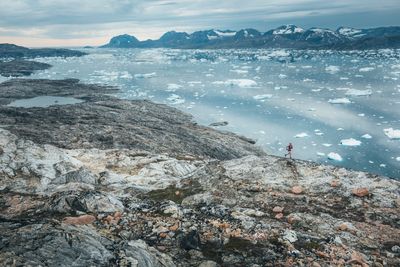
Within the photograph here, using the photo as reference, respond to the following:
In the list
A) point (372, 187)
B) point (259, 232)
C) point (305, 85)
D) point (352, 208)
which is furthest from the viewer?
point (305, 85)

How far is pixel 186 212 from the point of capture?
548 inches

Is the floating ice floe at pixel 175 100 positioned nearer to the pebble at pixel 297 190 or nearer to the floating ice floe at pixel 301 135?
the floating ice floe at pixel 301 135

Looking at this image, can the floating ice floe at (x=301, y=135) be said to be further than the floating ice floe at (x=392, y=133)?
Yes

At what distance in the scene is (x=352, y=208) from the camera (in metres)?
15.1

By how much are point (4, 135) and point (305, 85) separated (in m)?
93.0

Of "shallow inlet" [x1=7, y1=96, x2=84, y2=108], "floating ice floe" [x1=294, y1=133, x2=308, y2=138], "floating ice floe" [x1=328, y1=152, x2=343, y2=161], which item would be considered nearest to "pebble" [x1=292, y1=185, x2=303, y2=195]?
"floating ice floe" [x1=328, y1=152, x2=343, y2=161]

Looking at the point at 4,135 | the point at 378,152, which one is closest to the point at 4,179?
the point at 4,135

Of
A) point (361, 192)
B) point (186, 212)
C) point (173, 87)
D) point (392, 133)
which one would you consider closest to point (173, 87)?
point (173, 87)

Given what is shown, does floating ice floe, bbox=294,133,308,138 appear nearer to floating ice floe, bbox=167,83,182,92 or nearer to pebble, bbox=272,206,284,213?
pebble, bbox=272,206,284,213

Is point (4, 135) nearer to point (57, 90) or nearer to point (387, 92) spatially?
point (57, 90)

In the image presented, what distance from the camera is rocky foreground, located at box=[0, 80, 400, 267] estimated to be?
10133 mm

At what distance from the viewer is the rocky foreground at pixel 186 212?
10.1 metres

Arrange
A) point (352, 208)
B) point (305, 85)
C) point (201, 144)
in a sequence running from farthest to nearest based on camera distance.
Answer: point (305, 85) → point (201, 144) → point (352, 208)

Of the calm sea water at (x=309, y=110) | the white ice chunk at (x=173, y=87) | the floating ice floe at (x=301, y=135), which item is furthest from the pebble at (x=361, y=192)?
the white ice chunk at (x=173, y=87)
